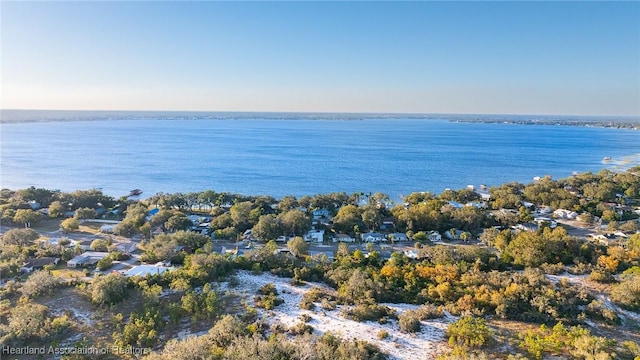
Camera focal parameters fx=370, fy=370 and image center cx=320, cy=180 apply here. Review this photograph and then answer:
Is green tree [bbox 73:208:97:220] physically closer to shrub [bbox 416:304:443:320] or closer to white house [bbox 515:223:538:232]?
shrub [bbox 416:304:443:320]

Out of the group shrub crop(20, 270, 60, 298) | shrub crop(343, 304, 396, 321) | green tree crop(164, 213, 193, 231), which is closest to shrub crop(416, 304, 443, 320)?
shrub crop(343, 304, 396, 321)

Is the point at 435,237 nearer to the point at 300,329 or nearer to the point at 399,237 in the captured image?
the point at 399,237

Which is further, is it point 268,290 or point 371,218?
point 371,218

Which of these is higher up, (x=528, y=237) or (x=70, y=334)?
(x=528, y=237)

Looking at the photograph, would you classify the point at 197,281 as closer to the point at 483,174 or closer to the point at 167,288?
the point at 167,288

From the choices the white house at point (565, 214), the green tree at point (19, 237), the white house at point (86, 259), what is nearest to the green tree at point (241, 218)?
the white house at point (86, 259)

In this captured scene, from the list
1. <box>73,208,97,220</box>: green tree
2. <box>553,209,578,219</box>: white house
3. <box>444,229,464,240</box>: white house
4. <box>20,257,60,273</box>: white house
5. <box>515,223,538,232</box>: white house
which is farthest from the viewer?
<box>553,209,578,219</box>: white house

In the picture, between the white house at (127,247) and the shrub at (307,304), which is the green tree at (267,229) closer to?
the white house at (127,247)

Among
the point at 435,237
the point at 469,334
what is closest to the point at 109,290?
the point at 469,334

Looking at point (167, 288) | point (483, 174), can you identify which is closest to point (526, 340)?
point (167, 288)
